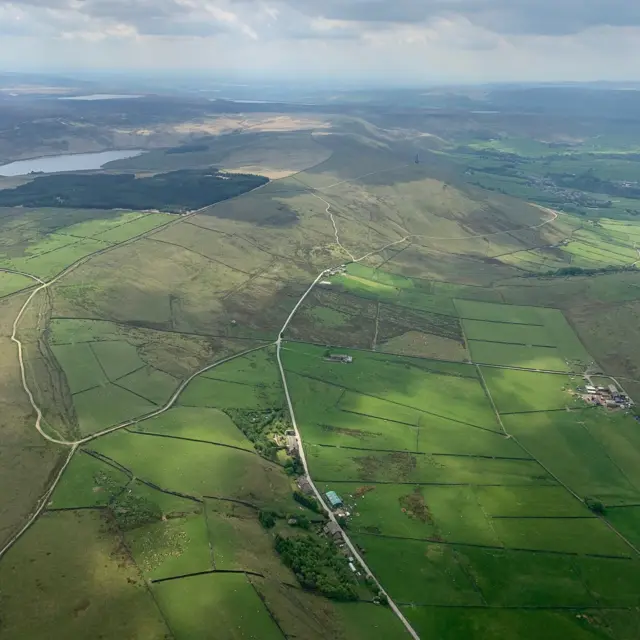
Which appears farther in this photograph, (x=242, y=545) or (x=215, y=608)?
(x=242, y=545)

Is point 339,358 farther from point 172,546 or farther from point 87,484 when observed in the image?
point 172,546

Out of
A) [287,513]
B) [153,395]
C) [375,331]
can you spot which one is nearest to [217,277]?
[375,331]

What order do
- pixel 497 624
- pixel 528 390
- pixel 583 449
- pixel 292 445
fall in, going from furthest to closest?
1. pixel 528 390
2. pixel 583 449
3. pixel 292 445
4. pixel 497 624

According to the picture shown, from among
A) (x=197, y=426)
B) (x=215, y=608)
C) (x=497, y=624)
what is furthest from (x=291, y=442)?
(x=497, y=624)

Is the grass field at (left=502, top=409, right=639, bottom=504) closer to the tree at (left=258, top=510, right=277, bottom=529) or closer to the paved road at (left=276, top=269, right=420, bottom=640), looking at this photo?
the paved road at (left=276, top=269, right=420, bottom=640)

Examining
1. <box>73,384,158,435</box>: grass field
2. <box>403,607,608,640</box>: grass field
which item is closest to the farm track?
<box>73,384,158,435</box>: grass field

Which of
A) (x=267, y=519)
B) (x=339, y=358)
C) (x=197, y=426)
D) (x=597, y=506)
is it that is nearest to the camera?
(x=267, y=519)

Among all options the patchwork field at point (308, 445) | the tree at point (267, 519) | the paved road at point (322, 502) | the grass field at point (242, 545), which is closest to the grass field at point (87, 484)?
the patchwork field at point (308, 445)
